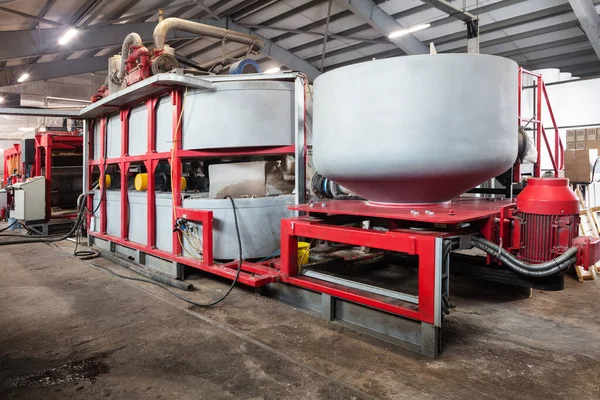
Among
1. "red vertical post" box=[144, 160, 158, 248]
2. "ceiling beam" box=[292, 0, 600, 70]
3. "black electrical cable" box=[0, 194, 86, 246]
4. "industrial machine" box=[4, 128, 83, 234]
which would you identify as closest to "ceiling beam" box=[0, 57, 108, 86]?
"industrial machine" box=[4, 128, 83, 234]

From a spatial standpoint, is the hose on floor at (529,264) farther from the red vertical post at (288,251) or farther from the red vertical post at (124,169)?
the red vertical post at (124,169)

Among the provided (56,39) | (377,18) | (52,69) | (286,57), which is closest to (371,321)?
(377,18)

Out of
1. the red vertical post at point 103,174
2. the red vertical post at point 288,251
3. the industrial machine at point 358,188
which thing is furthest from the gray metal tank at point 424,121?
the red vertical post at point 103,174

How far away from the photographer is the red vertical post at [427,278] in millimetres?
2283

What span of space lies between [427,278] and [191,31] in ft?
13.3

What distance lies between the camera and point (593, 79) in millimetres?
7633

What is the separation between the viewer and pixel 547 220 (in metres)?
2.49

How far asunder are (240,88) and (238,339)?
230 cm

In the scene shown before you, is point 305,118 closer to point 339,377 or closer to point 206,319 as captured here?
point 206,319

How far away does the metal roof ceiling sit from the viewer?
298 inches

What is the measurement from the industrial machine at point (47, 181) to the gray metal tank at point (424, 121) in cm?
658

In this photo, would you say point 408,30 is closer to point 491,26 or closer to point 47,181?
point 491,26

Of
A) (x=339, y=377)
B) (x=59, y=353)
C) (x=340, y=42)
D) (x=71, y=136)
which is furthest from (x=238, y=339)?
(x=340, y=42)

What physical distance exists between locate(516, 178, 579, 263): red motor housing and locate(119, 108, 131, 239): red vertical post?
4245 mm
